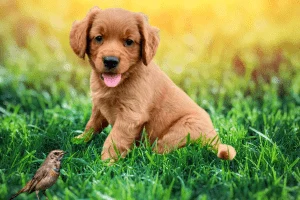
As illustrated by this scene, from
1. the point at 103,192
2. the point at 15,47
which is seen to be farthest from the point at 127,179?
the point at 15,47

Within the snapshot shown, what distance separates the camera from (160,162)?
3.66 meters

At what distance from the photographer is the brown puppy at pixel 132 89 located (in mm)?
3684

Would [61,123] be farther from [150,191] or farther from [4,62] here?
[4,62]

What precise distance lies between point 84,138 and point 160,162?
0.85m

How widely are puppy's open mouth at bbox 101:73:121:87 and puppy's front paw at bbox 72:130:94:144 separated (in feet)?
2.13

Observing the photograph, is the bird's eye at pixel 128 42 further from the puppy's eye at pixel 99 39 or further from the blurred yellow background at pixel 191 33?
the blurred yellow background at pixel 191 33

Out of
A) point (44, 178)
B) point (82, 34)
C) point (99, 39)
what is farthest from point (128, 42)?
point (44, 178)

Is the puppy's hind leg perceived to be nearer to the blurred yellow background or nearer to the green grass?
the green grass

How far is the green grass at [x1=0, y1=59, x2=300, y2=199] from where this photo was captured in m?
3.20

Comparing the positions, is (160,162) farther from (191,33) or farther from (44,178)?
(191,33)

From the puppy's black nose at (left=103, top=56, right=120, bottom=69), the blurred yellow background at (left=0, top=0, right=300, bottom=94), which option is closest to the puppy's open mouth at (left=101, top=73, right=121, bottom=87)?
the puppy's black nose at (left=103, top=56, right=120, bottom=69)

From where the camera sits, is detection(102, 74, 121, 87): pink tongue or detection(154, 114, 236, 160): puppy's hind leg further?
detection(154, 114, 236, 160): puppy's hind leg

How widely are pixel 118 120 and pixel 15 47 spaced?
4.01m

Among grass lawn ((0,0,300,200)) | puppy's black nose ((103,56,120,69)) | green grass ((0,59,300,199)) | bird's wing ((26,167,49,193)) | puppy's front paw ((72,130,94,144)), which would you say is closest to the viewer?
bird's wing ((26,167,49,193))
